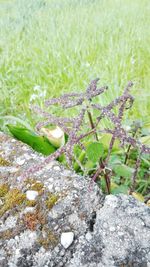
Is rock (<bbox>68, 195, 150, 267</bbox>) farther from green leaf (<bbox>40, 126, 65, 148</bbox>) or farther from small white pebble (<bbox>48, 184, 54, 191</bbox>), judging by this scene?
green leaf (<bbox>40, 126, 65, 148</bbox>)

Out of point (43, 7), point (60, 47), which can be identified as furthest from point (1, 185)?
point (43, 7)

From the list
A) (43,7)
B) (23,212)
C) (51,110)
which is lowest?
(51,110)

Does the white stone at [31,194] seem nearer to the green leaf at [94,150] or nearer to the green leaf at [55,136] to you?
the green leaf at [94,150]

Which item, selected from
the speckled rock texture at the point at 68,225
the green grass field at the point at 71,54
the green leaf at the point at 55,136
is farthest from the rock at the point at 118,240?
the green grass field at the point at 71,54

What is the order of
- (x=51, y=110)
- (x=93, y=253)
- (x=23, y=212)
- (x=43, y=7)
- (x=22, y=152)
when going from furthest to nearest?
(x=43, y=7), (x=51, y=110), (x=22, y=152), (x=23, y=212), (x=93, y=253)

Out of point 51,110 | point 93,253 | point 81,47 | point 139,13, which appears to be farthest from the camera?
point 139,13

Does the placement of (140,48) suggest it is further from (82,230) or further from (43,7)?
(82,230)

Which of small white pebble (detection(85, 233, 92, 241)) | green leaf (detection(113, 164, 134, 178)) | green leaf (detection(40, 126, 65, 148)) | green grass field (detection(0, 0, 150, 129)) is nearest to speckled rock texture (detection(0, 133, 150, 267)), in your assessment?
small white pebble (detection(85, 233, 92, 241))
